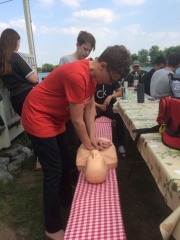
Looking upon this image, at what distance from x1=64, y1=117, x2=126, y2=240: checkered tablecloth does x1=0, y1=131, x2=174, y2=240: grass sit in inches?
27.3

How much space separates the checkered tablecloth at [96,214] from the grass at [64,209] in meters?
0.69

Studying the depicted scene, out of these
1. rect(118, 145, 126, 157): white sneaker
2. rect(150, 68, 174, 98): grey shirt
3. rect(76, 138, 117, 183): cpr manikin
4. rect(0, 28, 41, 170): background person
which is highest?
rect(0, 28, 41, 170): background person

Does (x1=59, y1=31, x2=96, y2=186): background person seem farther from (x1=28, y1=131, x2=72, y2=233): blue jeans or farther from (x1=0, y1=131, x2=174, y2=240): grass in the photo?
(x1=28, y1=131, x2=72, y2=233): blue jeans

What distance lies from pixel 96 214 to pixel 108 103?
2470mm

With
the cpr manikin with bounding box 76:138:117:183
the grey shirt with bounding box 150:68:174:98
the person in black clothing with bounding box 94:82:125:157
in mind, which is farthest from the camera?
the person in black clothing with bounding box 94:82:125:157

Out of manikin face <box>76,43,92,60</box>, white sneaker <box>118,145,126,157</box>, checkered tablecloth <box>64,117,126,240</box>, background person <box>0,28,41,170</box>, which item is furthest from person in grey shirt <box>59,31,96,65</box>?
white sneaker <box>118,145,126,157</box>

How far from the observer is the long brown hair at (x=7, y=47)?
2.39 m

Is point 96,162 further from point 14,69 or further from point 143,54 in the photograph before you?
point 143,54

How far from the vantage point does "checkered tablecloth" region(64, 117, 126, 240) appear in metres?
1.08

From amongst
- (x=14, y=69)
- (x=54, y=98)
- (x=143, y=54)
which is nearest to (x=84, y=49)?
(x=14, y=69)

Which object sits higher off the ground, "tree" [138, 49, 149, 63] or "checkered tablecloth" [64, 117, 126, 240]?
"tree" [138, 49, 149, 63]

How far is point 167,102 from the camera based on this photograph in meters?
1.53

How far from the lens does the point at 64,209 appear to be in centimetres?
215

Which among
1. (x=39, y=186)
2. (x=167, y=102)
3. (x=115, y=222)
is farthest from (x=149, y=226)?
(x=39, y=186)
